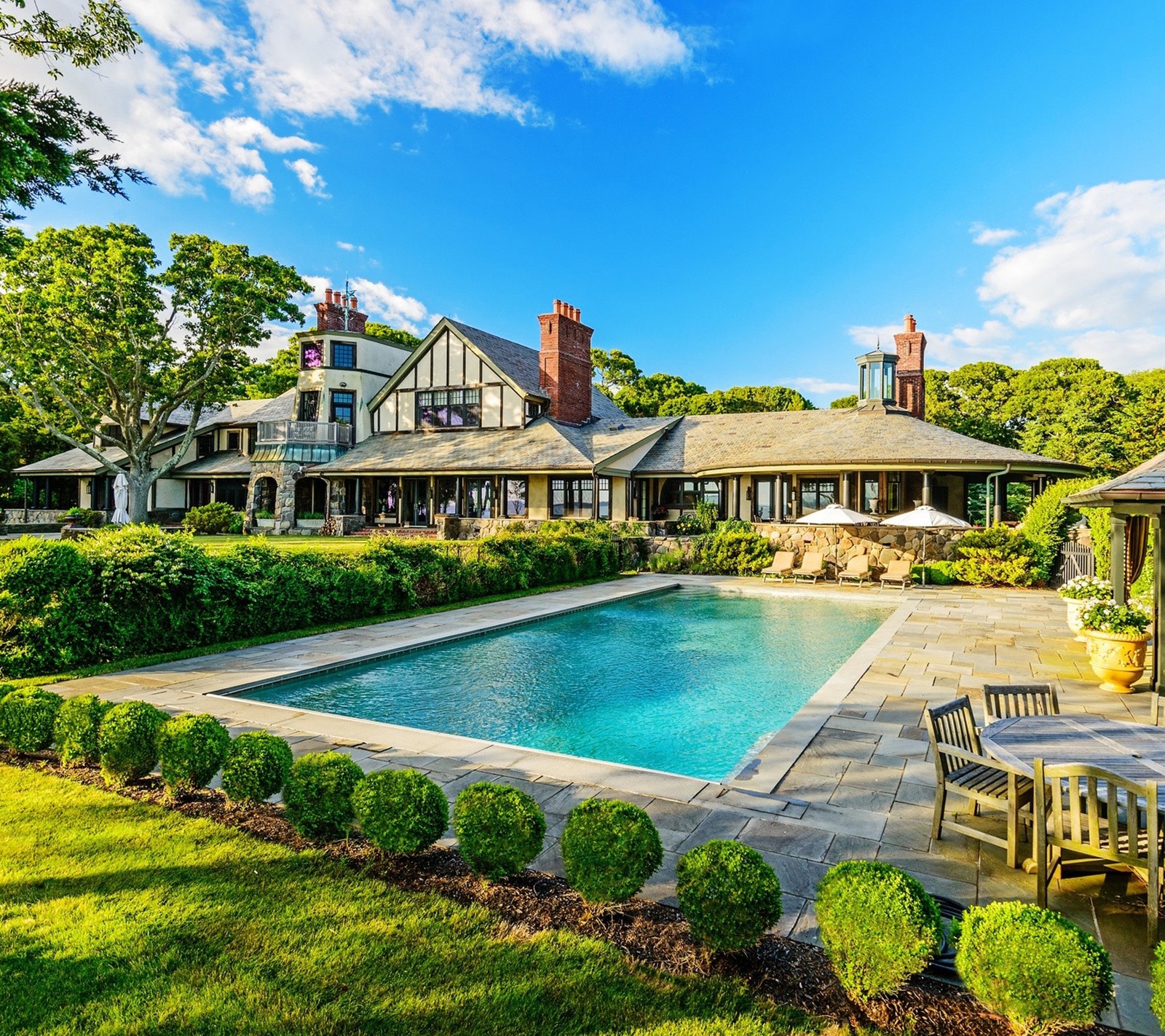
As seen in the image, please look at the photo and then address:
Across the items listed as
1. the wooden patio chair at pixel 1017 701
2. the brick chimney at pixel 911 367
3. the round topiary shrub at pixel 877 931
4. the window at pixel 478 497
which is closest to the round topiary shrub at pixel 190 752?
the round topiary shrub at pixel 877 931

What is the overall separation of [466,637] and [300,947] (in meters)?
8.40

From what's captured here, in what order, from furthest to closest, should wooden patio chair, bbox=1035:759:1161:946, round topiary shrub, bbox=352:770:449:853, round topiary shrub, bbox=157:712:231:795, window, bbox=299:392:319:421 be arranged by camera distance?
window, bbox=299:392:319:421, round topiary shrub, bbox=157:712:231:795, round topiary shrub, bbox=352:770:449:853, wooden patio chair, bbox=1035:759:1161:946

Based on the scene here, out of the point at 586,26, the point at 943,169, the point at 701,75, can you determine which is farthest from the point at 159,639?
the point at 943,169

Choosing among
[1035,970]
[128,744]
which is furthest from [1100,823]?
[128,744]

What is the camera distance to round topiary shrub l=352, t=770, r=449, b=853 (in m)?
3.72

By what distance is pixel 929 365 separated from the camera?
4756 centimetres

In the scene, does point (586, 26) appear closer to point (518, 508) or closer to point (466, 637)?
point (466, 637)

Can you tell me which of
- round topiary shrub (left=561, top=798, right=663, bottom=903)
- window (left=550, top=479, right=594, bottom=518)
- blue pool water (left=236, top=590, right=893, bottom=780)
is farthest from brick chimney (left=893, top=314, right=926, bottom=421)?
round topiary shrub (left=561, top=798, right=663, bottom=903)

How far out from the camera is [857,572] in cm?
1845

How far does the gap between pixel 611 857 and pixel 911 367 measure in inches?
1056

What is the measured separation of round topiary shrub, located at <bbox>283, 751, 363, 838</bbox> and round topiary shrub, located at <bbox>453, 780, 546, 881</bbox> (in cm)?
85

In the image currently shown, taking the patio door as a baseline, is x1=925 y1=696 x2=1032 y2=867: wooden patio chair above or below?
below

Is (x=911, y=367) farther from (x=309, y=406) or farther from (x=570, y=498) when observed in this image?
(x=309, y=406)

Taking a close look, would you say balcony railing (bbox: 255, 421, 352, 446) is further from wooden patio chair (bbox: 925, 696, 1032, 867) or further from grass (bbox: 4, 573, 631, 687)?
wooden patio chair (bbox: 925, 696, 1032, 867)
